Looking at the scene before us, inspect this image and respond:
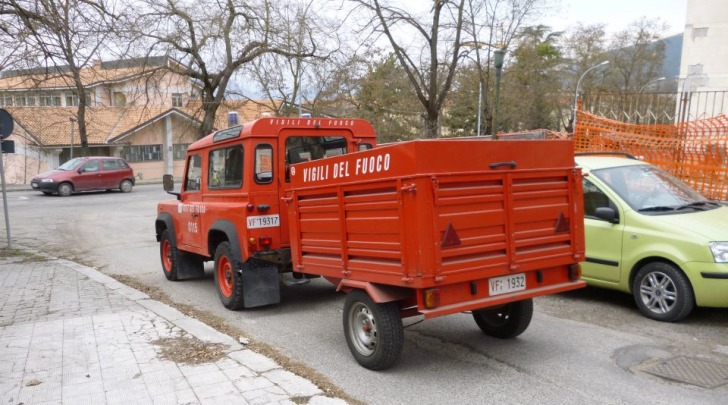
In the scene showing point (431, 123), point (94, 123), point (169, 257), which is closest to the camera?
point (169, 257)

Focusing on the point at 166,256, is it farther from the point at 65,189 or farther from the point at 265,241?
the point at 65,189

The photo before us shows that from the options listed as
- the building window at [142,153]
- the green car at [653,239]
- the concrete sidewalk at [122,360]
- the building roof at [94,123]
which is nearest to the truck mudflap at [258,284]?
the concrete sidewalk at [122,360]

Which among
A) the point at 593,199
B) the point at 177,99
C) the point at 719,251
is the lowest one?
the point at 719,251

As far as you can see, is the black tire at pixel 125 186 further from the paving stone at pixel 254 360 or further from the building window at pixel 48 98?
the paving stone at pixel 254 360

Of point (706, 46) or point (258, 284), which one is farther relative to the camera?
point (706, 46)

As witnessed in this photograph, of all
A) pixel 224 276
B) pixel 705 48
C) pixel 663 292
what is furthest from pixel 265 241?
pixel 705 48

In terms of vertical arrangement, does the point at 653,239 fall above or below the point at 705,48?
below

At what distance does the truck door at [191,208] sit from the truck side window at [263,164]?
4.59 feet

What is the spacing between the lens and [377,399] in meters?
4.17

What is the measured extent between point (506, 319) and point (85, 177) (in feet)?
84.4

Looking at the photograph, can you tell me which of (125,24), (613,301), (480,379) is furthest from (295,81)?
(480,379)

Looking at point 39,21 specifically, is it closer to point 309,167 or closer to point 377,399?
point 309,167

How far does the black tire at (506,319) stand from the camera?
Answer: 5285 mm

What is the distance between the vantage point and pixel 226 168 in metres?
7.05
